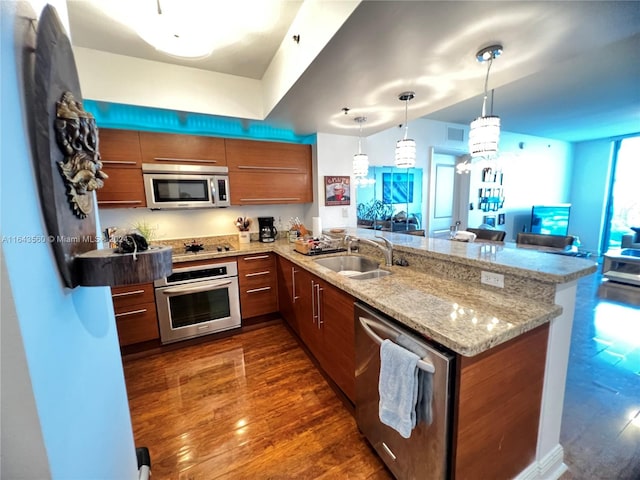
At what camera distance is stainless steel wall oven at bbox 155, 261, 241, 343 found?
2.51m

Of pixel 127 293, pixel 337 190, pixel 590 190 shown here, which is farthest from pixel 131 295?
pixel 590 190

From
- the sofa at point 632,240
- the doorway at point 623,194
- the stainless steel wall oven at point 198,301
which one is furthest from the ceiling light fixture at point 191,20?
the doorway at point 623,194

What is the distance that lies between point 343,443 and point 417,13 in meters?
2.30

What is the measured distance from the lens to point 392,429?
129 cm

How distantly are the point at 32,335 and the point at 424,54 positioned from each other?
2.01m

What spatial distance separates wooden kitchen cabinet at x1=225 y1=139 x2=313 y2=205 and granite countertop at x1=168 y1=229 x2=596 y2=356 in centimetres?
159

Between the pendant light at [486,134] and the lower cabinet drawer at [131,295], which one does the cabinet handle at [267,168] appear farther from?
the pendant light at [486,134]

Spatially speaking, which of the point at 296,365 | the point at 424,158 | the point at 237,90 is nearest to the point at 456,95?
the point at 237,90

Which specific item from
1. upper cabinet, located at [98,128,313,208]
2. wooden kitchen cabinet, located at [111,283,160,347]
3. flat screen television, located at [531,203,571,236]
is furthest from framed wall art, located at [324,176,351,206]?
flat screen television, located at [531,203,571,236]

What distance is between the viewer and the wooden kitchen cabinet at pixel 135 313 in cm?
237

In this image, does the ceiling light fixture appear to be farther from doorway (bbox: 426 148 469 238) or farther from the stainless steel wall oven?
doorway (bbox: 426 148 469 238)

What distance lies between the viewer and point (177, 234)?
3.03 meters

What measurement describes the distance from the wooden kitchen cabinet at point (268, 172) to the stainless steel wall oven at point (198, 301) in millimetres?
860

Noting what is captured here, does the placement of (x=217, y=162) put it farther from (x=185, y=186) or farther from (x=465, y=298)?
(x=465, y=298)
